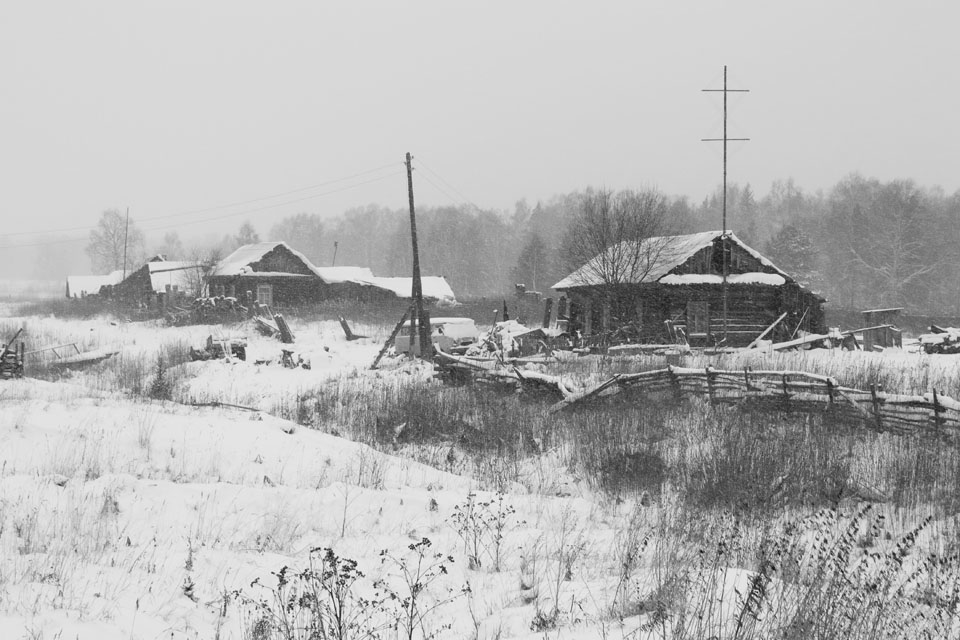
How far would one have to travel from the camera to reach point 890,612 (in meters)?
4.43

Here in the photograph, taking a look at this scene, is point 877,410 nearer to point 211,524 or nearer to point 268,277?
point 211,524

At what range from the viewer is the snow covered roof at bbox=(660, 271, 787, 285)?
25.8 m

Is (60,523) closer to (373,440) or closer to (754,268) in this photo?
(373,440)

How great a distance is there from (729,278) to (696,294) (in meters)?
1.43

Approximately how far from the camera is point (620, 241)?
2666 centimetres

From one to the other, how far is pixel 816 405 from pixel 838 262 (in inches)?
2545

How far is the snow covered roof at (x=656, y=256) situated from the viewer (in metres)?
26.4

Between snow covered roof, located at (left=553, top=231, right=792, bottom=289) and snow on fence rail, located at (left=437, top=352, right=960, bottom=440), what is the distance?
12.6 metres

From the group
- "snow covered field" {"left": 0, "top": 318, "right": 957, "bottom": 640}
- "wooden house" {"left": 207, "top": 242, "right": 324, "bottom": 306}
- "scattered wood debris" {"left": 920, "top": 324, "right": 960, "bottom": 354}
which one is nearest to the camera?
"snow covered field" {"left": 0, "top": 318, "right": 957, "bottom": 640}

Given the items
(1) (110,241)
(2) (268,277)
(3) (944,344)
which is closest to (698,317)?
(3) (944,344)

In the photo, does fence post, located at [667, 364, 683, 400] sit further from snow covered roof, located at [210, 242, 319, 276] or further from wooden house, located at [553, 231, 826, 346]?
snow covered roof, located at [210, 242, 319, 276]

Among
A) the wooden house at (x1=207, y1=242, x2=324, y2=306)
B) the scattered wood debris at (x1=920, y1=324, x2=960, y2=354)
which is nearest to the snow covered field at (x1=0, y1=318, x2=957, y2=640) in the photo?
the scattered wood debris at (x1=920, y1=324, x2=960, y2=354)

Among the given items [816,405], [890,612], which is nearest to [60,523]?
[890,612]

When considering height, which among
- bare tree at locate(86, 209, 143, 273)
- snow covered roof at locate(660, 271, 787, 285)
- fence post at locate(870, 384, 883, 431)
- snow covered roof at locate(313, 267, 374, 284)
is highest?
bare tree at locate(86, 209, 143, 273)
